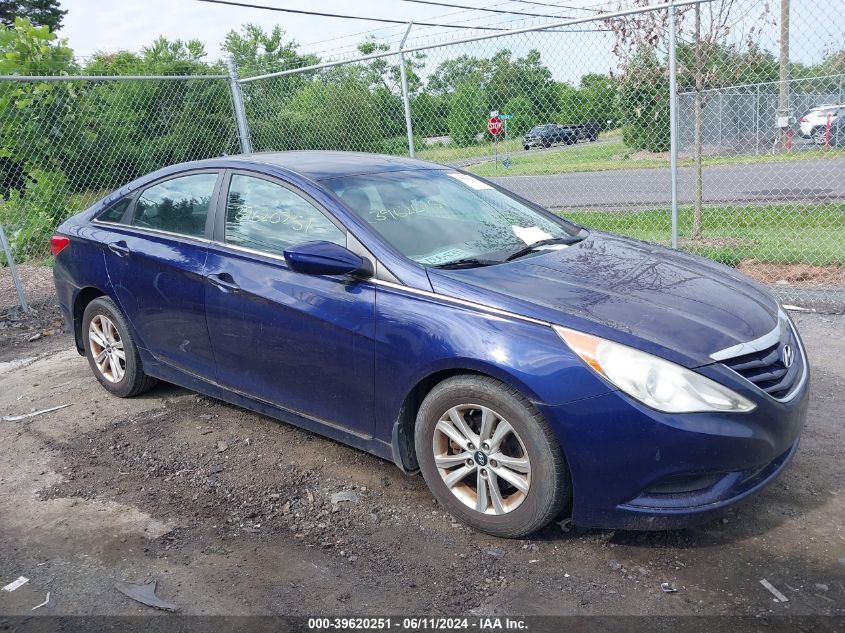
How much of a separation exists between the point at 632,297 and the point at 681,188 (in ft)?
36.8

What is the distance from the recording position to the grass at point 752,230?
7699 mm

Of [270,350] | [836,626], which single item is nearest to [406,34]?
[270,350]

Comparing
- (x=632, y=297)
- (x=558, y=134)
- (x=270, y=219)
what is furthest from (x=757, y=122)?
(x=270, y=219)

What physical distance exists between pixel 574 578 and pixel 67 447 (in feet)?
10.3

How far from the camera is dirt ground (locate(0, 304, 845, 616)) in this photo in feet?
9.06

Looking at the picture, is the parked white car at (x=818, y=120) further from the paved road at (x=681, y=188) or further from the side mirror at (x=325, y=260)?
the side mirror at (x=325, y=260)

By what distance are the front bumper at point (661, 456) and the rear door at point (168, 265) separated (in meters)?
2.26

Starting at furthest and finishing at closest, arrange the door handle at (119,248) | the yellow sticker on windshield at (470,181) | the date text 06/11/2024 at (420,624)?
the door handle at (119,248), the yellow sticker on windshield at (470,181), the date text 06/11/2024 at (420,624)

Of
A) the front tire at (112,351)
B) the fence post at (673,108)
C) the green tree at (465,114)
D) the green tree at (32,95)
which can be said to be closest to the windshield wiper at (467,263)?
the front tire at (112,351)

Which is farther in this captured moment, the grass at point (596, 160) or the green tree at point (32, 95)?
the green tree at point (32, 95)

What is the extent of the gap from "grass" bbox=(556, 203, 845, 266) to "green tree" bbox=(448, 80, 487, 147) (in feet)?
7.12

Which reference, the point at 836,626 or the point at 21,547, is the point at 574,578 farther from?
the point at 21,547

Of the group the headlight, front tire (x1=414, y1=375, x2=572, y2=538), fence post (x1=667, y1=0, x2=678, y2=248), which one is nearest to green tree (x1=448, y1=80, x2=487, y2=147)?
fence post (x1=667, y1=0, x2=678, y2=248)

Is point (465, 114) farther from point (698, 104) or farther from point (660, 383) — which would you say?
point (660, 383)
